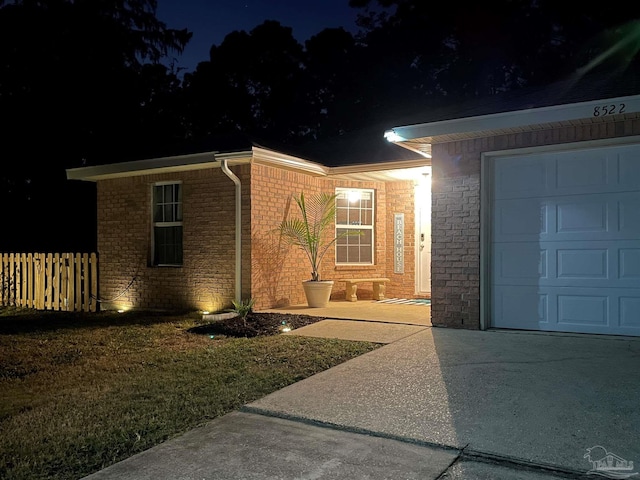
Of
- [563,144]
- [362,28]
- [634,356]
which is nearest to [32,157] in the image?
[362,28]

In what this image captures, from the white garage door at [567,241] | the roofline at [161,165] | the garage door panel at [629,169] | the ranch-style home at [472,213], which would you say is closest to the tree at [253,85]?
the roofline at [161,165]

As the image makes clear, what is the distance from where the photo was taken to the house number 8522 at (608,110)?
6442 millimetres

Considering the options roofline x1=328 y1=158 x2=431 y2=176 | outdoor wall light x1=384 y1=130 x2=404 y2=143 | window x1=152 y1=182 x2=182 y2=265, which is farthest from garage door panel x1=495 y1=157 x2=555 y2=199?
window x1=152 y1=182 x2=182 y2=265

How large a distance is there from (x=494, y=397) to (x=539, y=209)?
140 inches

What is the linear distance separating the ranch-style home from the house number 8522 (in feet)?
0.04

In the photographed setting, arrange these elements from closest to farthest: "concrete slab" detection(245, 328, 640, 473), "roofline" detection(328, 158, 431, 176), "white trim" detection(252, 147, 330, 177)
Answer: "concrete slab" detection(245, 328, 640, 473), "white trim" detection(252, 147, 330, 177), "roofline" detection(328, 158, 431, 176)

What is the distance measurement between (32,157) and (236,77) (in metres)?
13.8

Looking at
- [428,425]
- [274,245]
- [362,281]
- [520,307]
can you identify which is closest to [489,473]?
[428,425]

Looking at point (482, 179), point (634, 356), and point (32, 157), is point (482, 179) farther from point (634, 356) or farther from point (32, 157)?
point (32, 157)

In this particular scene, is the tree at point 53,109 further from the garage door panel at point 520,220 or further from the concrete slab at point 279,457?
the concrete slab at point 279,457

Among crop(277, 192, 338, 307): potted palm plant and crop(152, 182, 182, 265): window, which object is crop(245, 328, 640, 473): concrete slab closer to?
crop(277, 192, 338, 307): potted palm plant

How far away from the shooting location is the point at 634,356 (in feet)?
20.0

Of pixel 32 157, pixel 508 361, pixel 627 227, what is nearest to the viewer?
pixel 508 361

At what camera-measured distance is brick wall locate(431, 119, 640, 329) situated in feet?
26.0
